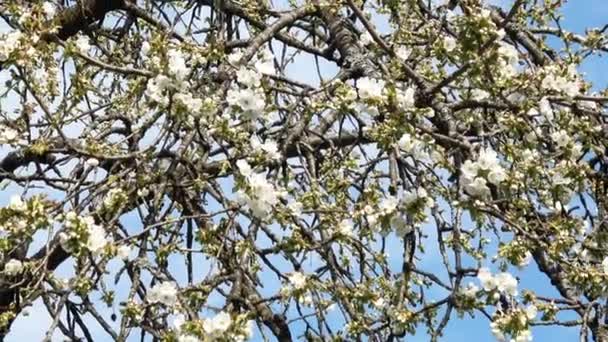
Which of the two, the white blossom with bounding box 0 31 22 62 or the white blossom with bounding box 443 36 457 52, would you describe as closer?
the white blossom with bounding box 0 31 22 62

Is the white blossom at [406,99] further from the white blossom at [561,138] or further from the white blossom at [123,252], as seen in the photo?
the white blossom at [123,252]

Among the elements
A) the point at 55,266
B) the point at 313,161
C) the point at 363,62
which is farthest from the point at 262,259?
the point at 55,266

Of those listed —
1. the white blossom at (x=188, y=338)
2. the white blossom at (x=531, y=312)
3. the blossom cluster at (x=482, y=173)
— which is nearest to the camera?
the white blossom at (x=188, y=338)

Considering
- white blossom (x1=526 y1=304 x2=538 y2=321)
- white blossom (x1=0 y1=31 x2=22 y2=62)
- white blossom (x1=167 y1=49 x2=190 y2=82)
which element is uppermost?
white blossom (x1=0 y1=31 x2=22 y2=62)

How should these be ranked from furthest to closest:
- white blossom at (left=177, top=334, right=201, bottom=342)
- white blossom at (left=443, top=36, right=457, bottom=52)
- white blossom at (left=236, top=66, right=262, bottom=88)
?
white blossom at (left=443, top=36, right=457, bottom=52) → white blossom at (left=236, top=66, right=262, bottom=88) → white blossom at (left=177, top=334, right=201, bottom=342)

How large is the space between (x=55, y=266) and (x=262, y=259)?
2.26 metres

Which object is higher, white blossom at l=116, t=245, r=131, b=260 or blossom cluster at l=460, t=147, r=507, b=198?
blossom cluster at l=460, t=147, r=507, b=198

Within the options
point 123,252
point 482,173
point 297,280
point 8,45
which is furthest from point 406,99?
point 8,45

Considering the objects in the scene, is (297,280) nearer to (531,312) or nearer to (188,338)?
(188,338)

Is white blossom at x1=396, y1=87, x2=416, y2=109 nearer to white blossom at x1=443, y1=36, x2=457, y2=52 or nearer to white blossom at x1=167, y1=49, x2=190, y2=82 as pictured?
white blossom at x1=443, y1=36, x2=457, y2=52

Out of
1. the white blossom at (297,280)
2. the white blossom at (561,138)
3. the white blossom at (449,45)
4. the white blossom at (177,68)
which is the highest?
the white blossom at (449,45)

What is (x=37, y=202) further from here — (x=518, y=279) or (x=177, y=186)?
(x=518, y=279)

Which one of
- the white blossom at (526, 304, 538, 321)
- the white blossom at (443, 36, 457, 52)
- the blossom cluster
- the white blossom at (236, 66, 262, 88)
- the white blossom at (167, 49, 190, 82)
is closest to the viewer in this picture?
the white blossom at (526, 304, 538, 321)

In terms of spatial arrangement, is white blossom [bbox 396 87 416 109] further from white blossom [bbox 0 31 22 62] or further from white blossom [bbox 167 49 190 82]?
white blossom [bbox 0 31 22 62]
